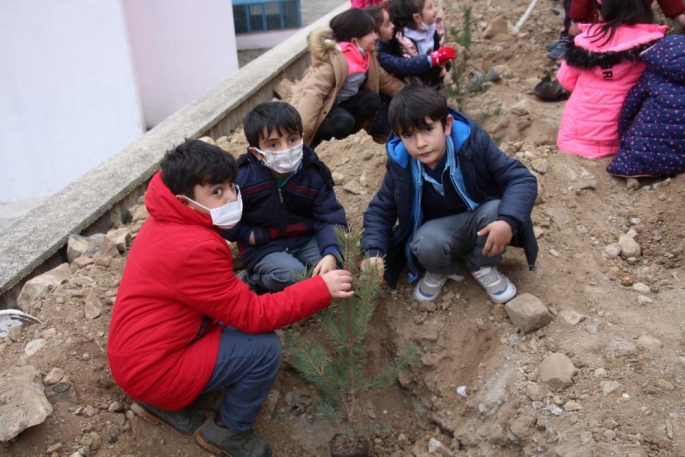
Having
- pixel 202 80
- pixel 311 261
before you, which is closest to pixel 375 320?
pixel 311 261

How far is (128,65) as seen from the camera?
688cm

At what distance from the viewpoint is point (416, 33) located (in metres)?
5.34

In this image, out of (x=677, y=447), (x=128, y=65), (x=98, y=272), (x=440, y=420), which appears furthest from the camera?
(x=128, y=65)

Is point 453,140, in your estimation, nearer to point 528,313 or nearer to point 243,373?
point 528,313

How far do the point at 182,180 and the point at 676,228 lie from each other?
2.81 metres

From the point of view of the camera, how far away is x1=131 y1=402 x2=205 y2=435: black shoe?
8.67ft

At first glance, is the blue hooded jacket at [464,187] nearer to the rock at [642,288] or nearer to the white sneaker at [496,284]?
the white sneaker at [496,284]

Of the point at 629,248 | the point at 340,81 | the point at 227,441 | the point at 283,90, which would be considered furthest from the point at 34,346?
the point at 283,90

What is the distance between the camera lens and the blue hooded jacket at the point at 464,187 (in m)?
2.82

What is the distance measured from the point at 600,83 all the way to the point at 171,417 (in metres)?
3.49

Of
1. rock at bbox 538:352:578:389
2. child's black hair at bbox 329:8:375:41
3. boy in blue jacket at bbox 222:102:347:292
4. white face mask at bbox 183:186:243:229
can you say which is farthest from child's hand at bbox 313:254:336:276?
child's black hair at bbox 329:8:375:41

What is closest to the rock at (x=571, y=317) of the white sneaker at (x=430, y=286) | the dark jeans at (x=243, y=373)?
the white sneaker at (x=430, y=286)

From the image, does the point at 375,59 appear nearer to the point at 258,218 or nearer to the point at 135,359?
the point at 258,218

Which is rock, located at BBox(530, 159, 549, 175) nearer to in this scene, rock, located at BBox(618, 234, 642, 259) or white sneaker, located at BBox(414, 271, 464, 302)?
rock, located at BBox(618, 234, 642, 259)
